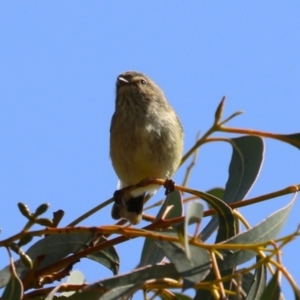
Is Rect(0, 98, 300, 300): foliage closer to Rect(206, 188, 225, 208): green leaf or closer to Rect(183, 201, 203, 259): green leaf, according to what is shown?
Rect(183, 201, 203, 259): green leaf

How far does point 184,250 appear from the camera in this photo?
2.03m

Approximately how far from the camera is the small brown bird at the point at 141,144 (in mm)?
4254

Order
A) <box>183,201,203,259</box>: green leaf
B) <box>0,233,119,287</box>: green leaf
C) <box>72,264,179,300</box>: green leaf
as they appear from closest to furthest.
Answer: <box>183,201,203,259</box>: green leaf
<box>72,264,179,300</box>: green leaf
<box>0,233,119,287</box>: green leaf

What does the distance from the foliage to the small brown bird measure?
1.36 meters

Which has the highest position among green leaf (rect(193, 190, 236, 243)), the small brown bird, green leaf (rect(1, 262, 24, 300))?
the small brown bird

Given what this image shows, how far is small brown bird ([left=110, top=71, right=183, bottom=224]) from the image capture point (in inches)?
167

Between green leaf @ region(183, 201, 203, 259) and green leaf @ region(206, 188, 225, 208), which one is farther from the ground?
green leaf @ region(206, 188, 225, 208)

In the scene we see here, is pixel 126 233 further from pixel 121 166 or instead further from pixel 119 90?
pixel 119 90

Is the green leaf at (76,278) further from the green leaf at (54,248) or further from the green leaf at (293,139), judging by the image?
the green leaf at (293,139)

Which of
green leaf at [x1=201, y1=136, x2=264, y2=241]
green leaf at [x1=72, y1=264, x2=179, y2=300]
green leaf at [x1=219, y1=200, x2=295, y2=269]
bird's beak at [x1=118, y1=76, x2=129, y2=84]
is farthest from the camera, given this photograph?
bird's beak at [x1=118, y1=76, x2=129, y2=84]

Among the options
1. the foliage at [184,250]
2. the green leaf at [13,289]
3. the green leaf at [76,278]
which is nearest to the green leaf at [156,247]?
the foliage at [184,250]

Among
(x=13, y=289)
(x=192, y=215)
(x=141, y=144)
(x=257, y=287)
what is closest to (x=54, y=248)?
(x=13, y=289)

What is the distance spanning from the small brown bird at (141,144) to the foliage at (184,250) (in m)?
1.36

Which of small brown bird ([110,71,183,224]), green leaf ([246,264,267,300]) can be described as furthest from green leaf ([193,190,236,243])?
small brown bird ([110,71,183,224])
